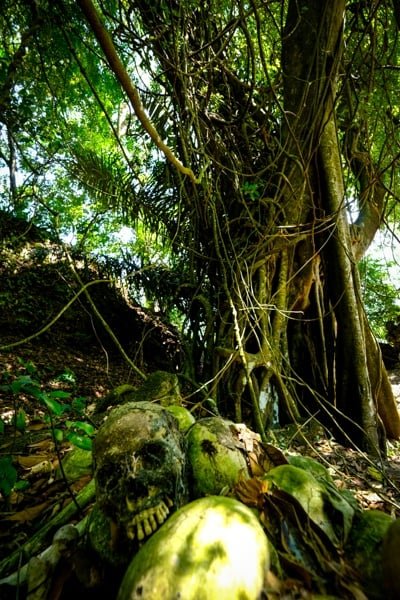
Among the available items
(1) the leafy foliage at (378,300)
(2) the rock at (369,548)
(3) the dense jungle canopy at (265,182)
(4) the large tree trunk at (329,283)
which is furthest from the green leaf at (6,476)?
(1) the leafy foliage at (378,300)

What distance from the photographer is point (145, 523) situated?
0.81 meters

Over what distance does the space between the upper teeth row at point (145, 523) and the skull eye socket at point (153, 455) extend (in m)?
0.09

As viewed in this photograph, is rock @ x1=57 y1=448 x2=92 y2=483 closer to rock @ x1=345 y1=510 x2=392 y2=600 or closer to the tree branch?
rock @ x1=345 y1=510 x2=392 y2=600

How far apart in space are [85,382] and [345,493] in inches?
117

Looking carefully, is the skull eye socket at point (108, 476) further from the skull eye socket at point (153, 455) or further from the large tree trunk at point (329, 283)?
the large tree trunk at point (329, 283)

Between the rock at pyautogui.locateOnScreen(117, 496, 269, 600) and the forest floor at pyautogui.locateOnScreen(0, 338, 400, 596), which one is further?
the forest floor at pyautogui.locateOnScreen(0, 338, 400, 596)

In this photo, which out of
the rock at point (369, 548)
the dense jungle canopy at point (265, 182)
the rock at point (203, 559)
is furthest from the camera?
the dense jungle canopy at point (265, 182)

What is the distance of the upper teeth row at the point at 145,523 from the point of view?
0.80 meters

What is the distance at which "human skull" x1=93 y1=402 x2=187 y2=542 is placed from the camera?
0.82 meters

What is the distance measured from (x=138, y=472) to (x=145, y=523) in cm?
11

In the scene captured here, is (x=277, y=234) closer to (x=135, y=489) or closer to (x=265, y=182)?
(x=265, y=182)

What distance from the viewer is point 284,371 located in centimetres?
275

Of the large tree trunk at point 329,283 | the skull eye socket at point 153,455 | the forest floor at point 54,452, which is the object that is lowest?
the forest floor at point 54,452

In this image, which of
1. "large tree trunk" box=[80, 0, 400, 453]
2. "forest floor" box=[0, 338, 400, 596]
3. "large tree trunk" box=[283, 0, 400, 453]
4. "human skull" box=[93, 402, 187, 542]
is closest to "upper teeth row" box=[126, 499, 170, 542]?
"human skull" box=[93, 402, 187, 542]
